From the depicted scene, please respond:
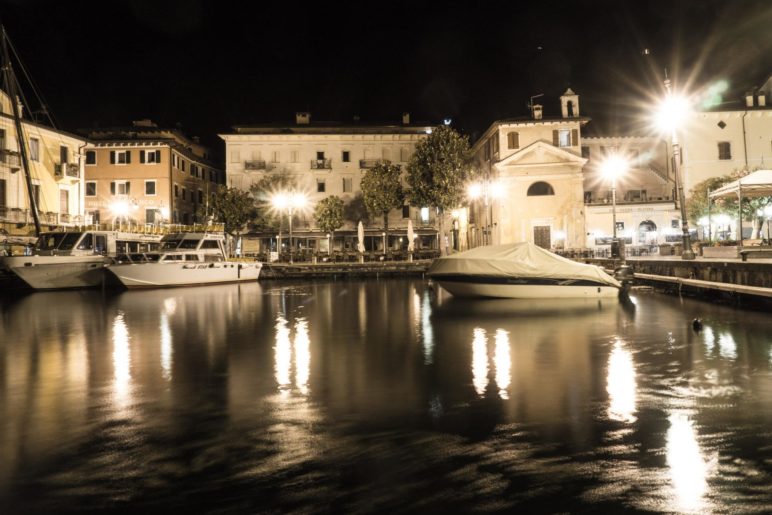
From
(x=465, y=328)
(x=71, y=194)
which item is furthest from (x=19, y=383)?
(x=71, y=194)

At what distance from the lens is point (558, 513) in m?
3.99

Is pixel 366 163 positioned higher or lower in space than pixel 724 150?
higher

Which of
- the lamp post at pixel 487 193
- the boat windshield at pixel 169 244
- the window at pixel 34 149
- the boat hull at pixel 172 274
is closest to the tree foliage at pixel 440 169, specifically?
the lamp post at pixel 487 193

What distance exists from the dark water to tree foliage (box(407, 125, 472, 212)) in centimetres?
3700

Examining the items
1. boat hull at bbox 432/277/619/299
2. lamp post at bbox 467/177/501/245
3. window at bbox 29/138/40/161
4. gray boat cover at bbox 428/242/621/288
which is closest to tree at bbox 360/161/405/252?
lamp post at bbox 467/177/501/245

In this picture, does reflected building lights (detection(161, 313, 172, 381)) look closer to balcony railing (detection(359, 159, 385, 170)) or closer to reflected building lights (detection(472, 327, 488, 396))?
reflected building lights (detection(472, 327, 488, 396))

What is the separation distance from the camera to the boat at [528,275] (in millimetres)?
19578

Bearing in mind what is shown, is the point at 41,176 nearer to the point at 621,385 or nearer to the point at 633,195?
the point at 621,385

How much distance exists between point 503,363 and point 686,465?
4756mm

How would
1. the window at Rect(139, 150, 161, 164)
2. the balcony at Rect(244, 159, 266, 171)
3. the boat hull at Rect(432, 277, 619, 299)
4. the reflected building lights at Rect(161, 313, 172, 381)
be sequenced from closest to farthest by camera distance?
the reflected building lights at Rect(161, 313, 172, 381)
the boat hull at Rect(432, 277, 619, 299)
the window at Rect(139, 150, 161, 164)
the balcony at Rect(244, 159, 266, 171)

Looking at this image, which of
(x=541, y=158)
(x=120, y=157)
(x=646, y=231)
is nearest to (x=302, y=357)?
(x=541, y=158)

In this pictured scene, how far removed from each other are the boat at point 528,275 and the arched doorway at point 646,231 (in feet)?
114

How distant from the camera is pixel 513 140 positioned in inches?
2010

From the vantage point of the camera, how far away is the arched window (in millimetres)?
50513
